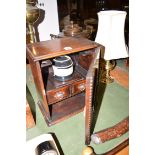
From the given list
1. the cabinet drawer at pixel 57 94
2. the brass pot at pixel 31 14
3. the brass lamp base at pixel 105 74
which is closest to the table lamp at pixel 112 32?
the brass lamp base at pixel 105 74

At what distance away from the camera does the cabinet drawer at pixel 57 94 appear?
1040 millimetres

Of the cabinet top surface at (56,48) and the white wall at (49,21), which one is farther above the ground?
the white wall at (49,21)

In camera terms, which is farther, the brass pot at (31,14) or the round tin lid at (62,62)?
the brass pot at (31,14)

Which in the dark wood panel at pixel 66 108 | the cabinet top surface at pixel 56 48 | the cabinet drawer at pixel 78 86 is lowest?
the dark wood panel at pixel 66 108

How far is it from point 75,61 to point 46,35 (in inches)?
28.9

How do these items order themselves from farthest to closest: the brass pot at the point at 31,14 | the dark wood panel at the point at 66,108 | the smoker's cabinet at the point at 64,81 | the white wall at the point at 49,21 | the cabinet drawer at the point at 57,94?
the white wall at the point at 49,21, the brass pot at the point at 31,14, the dark wood panel at the point at 66,108, the cabinet drawer at the point at 57,94, the smoker's cabinet at the point at 64,81

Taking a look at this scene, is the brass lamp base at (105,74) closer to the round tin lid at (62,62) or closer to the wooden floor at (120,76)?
the wooden floor at (120,76)

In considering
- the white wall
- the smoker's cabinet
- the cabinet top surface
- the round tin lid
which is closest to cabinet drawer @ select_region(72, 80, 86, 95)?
the smoker's cabinet

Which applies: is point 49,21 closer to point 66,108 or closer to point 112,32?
point 112,32

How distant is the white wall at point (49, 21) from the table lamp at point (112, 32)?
2.57ft

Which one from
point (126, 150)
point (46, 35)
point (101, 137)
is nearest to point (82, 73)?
point (101, 137)

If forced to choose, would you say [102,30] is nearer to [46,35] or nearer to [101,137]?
[101,137]

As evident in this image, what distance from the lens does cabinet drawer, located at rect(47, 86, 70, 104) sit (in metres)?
1.04

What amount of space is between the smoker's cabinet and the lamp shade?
127 mm
